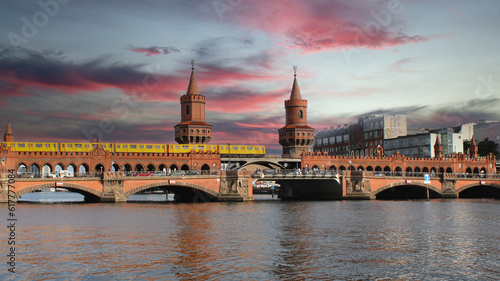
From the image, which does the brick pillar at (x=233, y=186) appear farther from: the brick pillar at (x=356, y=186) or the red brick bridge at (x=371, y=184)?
the brick pillar at (x=356, y=186)

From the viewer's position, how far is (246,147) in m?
120

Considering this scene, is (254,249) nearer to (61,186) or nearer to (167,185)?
(61,186)

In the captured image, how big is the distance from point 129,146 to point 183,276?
84.0m

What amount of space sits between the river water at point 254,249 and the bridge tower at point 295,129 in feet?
266

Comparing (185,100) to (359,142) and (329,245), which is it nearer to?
(359,142)

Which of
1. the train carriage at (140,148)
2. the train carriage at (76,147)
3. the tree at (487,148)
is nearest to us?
the train carriage at (76,147)

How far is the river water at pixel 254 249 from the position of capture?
2659cm

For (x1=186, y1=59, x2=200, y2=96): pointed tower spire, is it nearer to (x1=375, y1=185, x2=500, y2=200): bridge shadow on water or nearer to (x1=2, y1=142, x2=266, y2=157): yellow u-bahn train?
(x1=2, y1=142, x2=266, y2=157): yellow u-bahn train

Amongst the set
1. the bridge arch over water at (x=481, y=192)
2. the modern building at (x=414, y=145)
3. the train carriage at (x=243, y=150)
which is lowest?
the bridge arch over water at (x=481, y=192)

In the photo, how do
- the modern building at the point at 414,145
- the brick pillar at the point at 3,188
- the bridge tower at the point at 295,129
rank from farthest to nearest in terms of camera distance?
the modern building at the point at 414,145
the bridge tower at the point at 295,129
the brick pillar at the point at 3,188

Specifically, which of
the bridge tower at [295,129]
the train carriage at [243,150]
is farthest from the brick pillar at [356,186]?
the bridge tower at [295,129]

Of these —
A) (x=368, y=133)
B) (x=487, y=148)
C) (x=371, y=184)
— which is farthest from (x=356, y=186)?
(x=368, y=133)

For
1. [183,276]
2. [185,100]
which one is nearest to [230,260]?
[183,276]

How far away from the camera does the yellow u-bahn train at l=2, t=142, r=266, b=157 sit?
9956 cm
